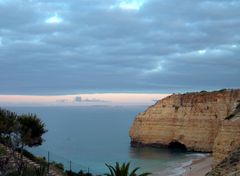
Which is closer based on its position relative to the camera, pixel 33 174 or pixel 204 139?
pixel 33 174

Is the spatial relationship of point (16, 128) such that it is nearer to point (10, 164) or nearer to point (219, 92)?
point (10, 164)

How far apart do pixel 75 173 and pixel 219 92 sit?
152ft

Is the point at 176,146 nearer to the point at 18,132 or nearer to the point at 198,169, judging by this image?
the point at 198,169

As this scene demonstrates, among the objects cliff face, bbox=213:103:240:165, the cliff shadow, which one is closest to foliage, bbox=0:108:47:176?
cliff face, bbox=213:103:240:165

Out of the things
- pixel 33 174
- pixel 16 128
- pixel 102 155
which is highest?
pixel 16 128

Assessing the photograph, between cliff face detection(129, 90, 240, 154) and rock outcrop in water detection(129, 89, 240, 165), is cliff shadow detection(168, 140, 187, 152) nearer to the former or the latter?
rock outcrop in water detection(129, 89, 240, 165)

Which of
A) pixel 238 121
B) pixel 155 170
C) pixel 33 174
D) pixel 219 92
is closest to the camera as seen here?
pixel 33 174

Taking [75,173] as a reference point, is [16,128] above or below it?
above

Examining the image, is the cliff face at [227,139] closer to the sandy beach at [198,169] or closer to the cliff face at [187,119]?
the sandy beach at [198,169]

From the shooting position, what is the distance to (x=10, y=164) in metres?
17.0

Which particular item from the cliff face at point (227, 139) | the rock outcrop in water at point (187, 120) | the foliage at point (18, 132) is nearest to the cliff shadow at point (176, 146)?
the rock outcrop in water at point (187, 120)

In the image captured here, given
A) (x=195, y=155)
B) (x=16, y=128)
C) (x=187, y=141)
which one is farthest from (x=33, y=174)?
(x=187, y=141)

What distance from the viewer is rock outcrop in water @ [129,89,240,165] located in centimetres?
6512

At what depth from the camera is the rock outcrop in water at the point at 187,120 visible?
65.1 metres
